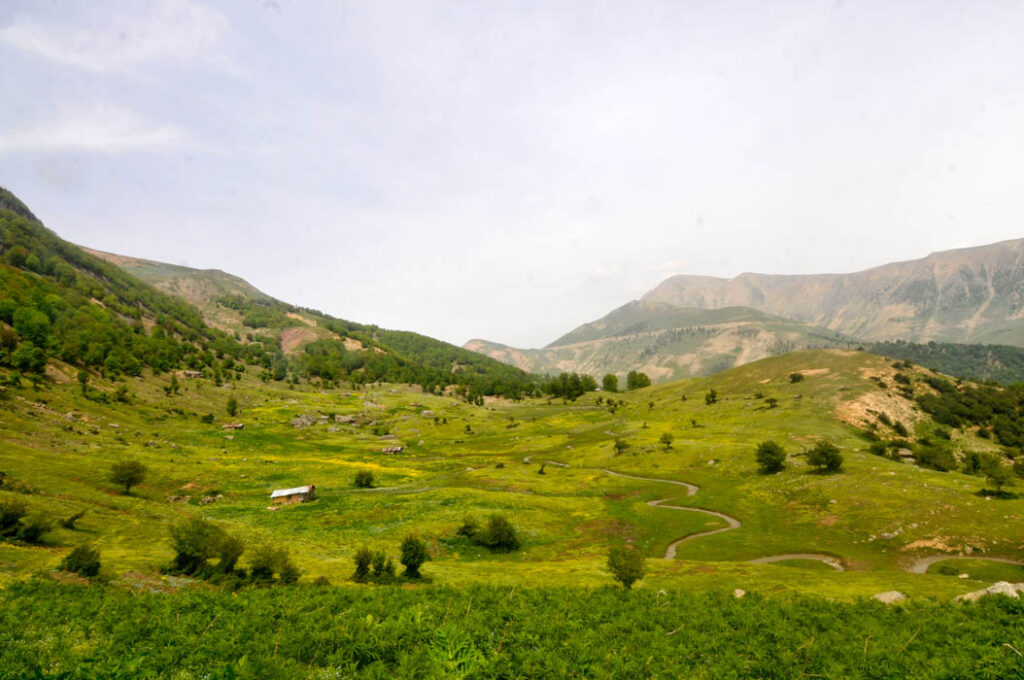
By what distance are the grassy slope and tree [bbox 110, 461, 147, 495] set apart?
1432mm

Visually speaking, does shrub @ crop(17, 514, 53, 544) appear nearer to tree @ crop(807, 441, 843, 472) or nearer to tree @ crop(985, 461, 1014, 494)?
tree @ crop(807, 441, 843, 472)

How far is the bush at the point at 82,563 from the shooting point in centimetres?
2866

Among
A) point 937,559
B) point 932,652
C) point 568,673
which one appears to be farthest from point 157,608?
A: point 937,559

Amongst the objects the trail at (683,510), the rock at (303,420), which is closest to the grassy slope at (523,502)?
the trail at (683,510)

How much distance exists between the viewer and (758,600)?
2602 centimetres

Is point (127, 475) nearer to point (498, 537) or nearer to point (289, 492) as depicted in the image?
point (289, 492)

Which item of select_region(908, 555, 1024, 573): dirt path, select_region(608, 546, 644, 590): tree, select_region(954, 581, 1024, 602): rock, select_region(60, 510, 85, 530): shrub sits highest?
select_region(954, 581, 1024, 602): rock

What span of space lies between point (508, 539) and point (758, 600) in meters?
41.9

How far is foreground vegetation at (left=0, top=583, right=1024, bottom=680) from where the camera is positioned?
15.8 metres

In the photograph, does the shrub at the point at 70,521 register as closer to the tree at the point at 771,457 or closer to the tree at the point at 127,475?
the tree at the point at 127,475

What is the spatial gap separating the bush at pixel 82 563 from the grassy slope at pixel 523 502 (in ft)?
9.13

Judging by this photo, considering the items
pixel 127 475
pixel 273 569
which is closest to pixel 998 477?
pixel 273 569

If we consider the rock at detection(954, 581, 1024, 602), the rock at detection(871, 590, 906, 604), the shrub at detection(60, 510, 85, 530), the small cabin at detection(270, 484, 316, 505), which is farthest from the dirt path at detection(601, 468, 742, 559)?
the shrub at detection(60, 510, 85, 530)

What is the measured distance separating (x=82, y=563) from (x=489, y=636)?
2940cm
